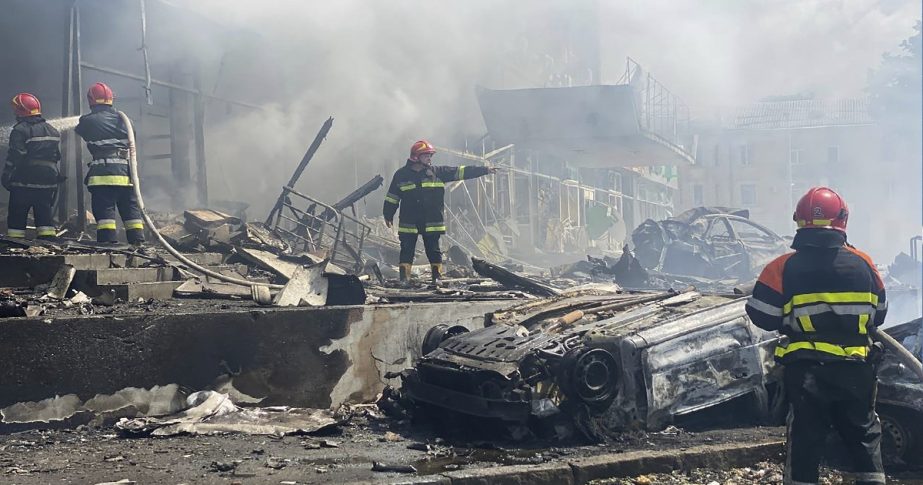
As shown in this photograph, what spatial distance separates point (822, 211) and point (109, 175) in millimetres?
6123

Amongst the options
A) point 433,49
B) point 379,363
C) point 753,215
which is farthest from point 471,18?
point 753,215

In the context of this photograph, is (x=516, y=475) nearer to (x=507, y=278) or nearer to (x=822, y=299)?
(x=822, y=299)

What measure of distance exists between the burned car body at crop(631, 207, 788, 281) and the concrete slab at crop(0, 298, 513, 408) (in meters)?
7.80

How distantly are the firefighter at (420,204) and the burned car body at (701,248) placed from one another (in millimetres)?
5328

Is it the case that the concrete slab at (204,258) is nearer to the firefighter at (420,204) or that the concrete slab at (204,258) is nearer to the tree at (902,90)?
the firefighter at (420,204)

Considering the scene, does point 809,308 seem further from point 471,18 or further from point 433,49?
point 471,18

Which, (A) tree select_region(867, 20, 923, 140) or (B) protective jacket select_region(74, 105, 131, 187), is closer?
(B) protective jacket select_region(74, 105, 131, 187)

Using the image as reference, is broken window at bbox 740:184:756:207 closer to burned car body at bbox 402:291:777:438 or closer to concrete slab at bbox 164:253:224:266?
concrete slab at bbox 164:253:224:266

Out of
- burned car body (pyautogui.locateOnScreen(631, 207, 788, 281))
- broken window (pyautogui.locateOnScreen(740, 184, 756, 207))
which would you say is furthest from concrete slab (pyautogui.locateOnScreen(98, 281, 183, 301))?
broken window (pyautogui.locateOnScreen(740, 184, 756, 207))

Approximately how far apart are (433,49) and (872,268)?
1493cm

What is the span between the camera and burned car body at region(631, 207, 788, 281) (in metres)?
13.2

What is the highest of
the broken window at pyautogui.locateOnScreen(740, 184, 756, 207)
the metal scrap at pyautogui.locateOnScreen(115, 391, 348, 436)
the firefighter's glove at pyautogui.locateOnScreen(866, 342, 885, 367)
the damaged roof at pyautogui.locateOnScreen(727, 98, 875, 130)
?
the damaged roof at pyautogui.locateOnScreen(727, 98, 875, 130)

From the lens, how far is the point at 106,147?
756 centimetres

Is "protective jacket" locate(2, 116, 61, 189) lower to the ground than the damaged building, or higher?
higher
